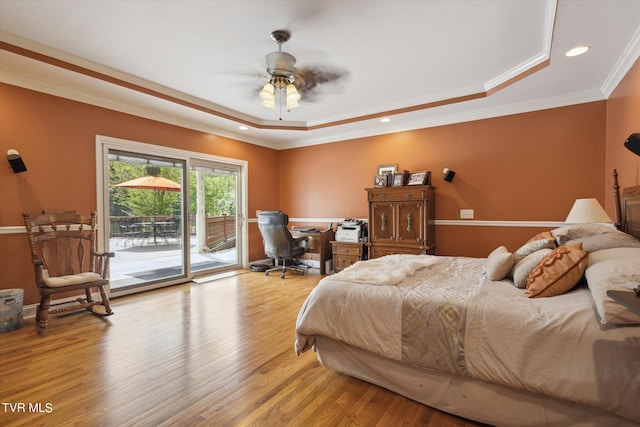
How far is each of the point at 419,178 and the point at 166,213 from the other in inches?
155

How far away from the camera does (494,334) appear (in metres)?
1.46

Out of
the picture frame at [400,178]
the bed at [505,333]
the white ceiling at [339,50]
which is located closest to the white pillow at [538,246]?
the bed at [505,333]

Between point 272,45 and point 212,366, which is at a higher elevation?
point 272,45

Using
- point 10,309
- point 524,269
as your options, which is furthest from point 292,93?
point 10,309

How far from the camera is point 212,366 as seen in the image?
2.16 meters

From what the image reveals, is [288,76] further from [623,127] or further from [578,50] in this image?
[623,127]

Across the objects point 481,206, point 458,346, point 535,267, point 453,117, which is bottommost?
point 458,346

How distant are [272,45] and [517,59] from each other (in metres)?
2.46

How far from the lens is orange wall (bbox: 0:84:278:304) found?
119 inches

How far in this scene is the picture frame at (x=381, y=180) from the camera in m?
4.72

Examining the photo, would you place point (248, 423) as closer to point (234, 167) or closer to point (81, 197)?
point (81, 197)

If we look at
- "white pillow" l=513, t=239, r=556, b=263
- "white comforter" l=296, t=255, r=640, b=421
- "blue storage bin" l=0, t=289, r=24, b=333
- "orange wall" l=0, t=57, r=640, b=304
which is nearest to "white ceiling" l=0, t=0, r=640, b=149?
"orange wall" l=0, t=57, r=640, b=304

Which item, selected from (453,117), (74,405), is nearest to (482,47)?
(453,117)

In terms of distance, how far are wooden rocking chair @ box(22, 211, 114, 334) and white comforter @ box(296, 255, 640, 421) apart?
2.51 metres
